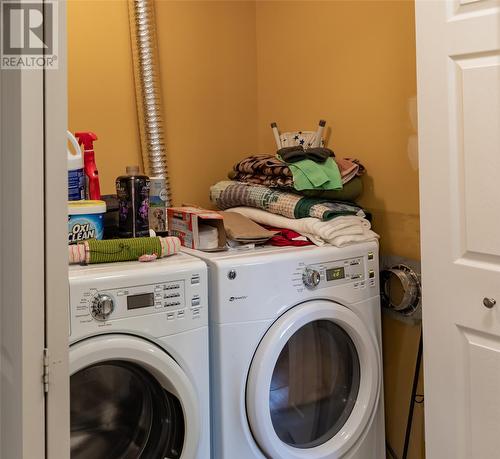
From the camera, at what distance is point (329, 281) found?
1.66 metres

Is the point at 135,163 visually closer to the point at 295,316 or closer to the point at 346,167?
the point at 346,167

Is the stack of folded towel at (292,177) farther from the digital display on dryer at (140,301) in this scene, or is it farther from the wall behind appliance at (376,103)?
the digital display on dryer at (140,301)

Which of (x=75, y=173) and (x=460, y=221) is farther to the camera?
(x=75, y=173)

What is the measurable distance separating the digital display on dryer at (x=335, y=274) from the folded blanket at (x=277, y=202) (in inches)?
7.3

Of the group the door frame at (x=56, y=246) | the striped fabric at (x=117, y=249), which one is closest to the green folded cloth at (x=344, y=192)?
the striped fabric at (x=117, y=249)

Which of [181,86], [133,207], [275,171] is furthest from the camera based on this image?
[181,86]

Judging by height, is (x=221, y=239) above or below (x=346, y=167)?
below

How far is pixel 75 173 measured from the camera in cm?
158

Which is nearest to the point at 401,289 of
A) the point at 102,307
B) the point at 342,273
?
the point at 342,273

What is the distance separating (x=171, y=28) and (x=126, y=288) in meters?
1.34

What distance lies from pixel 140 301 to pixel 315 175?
78 centimetres

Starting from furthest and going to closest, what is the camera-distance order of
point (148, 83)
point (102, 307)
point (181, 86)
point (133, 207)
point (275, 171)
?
point (181, 86)
point (148, 83)
point (275, 171)
point (133, 207)
point (102, 307)

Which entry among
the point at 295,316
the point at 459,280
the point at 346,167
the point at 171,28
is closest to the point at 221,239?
the point at 295,316

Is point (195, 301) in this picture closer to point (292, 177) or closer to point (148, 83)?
point (292, 177)
